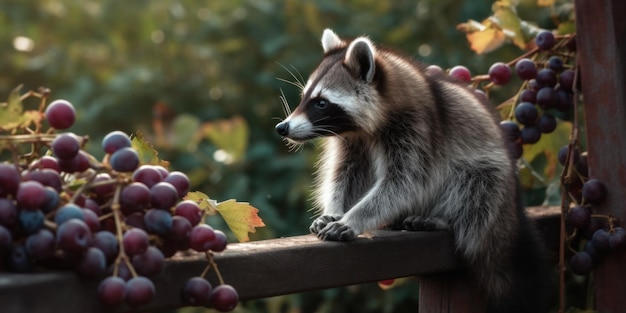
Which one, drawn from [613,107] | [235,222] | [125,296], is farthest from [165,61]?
[125,296]

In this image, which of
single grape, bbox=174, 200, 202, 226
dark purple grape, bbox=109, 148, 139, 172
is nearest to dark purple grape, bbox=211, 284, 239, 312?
single grape, bbox=174, 200, 202, 226

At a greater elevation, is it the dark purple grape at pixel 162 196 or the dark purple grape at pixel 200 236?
the dark purple grape at pixel 162 196

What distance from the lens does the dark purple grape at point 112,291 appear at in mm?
1180

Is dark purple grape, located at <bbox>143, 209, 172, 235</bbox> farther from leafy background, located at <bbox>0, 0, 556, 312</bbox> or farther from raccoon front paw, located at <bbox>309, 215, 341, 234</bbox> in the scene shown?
leafy background, located at <bbox>0, 0, 556, 312</bbox>

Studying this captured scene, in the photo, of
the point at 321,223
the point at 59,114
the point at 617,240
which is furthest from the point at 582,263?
the point at 59,114

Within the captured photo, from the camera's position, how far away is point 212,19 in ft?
15.1

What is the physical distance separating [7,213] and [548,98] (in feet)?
5.11

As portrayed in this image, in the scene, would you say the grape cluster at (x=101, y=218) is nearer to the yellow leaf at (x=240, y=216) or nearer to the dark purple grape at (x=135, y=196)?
the dark purple grape at (x=135, y=196)

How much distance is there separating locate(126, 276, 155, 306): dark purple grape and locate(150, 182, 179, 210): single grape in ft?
0.39

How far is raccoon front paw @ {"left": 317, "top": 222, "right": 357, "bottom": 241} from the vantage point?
1749mm

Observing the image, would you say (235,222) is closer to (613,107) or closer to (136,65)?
(613,107)

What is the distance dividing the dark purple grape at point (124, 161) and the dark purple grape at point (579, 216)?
1275 millimetres

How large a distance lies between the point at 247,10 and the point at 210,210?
3.19 m

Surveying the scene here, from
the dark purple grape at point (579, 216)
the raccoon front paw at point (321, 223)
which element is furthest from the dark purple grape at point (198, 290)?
the dark purple grape at point (579, 216)
